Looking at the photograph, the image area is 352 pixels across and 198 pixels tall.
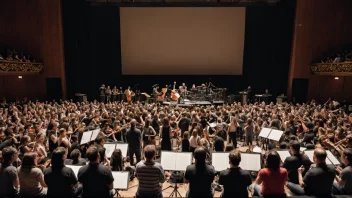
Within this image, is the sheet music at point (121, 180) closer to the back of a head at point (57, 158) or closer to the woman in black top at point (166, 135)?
the back of a head at point (57, 158)

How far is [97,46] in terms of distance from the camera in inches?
840

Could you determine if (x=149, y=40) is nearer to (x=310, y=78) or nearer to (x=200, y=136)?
(x=310, y=78)

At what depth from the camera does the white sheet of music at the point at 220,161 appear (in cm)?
502

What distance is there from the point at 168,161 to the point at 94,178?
175 centimetres

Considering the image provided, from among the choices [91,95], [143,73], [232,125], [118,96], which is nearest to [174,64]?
[143,73]

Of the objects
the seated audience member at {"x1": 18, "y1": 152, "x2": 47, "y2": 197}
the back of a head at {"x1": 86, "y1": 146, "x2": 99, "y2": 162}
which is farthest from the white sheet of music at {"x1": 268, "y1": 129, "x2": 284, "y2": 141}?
the seated audience member at {"x1": 18, "y1": 152, "x2": 47, "y2": 197}

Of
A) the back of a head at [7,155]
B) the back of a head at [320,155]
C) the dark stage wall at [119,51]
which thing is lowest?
the back of a head at [7,155]

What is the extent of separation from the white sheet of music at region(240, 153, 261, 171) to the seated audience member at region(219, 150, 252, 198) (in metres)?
1.53

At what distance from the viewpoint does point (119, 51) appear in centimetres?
2159

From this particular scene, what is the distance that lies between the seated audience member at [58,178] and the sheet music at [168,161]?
176 cm

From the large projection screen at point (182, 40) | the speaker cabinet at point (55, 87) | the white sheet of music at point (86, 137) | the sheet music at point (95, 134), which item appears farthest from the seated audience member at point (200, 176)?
the large projection screen at point (182, 40)

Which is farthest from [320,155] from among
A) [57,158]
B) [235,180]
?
[57,158]

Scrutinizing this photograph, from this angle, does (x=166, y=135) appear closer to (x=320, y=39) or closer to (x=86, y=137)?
(x=86, y=137)

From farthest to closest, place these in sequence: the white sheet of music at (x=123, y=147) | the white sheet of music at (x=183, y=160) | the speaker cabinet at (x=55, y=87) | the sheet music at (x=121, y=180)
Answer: the speaker cabinet at (x=55, y=87) → the white sheet of music at (x=123, y=147) → the white sheet of music at (x=183, y=160) → the sheet music at (x=121, y=180)
